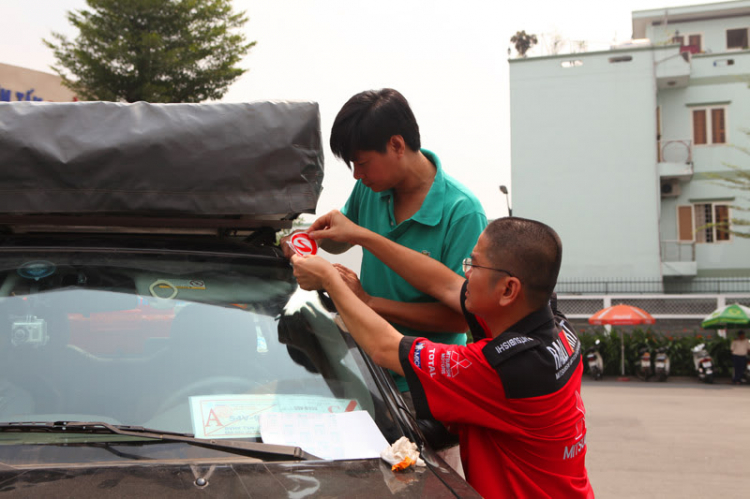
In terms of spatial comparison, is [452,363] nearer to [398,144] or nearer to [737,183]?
[398,144]

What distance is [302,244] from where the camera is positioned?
2475 mm

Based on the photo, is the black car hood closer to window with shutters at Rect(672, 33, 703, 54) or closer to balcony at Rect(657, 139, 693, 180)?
balcony at Rect(657, 139, 693, 180)

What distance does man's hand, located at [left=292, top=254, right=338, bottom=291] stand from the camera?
2221 mm

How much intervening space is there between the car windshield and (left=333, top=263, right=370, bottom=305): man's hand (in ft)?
0.51

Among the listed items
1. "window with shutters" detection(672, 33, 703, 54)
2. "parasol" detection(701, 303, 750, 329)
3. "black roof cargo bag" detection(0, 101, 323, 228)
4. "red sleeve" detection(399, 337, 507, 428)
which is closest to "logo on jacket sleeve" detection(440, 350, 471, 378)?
"red sleeve" detection(399, 337, 507, 428)

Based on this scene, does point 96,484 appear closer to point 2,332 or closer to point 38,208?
point 2,332

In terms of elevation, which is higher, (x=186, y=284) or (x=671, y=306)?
(x=186, y=284)

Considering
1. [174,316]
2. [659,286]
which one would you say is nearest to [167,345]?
[174,316]

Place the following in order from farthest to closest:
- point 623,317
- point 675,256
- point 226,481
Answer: point 675,256, point 623,317, point 226,481

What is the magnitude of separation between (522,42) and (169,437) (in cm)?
3011

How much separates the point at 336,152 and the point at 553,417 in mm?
1251

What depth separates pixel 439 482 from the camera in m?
1.61

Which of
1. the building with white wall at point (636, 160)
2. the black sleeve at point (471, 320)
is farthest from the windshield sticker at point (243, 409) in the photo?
the building with white wall at point (636, 160)

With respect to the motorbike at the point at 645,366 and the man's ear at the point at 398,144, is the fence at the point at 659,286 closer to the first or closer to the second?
the motorbike at the point at 645,366
